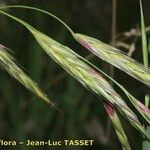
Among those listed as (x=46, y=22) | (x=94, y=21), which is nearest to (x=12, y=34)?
(x=46, y=22)

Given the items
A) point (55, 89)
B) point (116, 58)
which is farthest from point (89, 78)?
point (55, 89)

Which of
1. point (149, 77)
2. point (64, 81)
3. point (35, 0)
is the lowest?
point (64, 81)

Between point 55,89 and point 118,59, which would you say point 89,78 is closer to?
point 118,59

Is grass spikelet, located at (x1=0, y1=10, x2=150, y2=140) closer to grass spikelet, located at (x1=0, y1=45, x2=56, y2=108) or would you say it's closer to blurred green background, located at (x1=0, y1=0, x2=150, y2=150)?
grass spikelet, located at (x1=0, y1=45, x2=56, y2=108)

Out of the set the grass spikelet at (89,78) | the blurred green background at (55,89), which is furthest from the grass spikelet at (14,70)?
the blurred green background at (55,89)

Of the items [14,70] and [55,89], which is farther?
[55,89]

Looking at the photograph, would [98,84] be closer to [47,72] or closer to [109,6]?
[47,72]

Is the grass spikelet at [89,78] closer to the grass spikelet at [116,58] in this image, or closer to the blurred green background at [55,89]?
the grass spikelet at [116,58]
